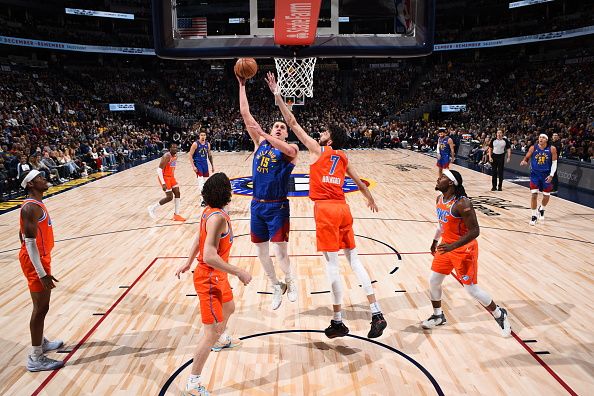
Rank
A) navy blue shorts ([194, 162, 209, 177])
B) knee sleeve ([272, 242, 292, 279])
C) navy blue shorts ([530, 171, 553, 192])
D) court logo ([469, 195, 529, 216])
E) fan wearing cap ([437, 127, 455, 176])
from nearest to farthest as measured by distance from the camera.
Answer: knee sleeve ([272, 242, 292, 279]) → navy blue shorts ([530, 171, 553, 192]) → court logo ([469, 195, 529, 216]) → navy blue shorts ([194, 162, 209, 177]) → fan wearing cap ([437, 127, 455, 176])

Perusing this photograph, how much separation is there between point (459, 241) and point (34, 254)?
12.6 ft

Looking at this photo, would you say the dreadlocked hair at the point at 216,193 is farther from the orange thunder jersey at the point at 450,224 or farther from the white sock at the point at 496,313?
the white sock at the point at 496,313

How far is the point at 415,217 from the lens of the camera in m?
9.98

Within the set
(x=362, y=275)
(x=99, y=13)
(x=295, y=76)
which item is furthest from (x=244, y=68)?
(x=99, y=13)

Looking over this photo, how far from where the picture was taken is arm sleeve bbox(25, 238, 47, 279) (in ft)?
12.7

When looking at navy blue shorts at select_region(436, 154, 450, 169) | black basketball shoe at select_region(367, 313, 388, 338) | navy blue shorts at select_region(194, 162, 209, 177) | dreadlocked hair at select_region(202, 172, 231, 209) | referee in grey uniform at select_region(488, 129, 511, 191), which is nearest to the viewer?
dreadlocked hair at select_region(202, 172, 231, 209)

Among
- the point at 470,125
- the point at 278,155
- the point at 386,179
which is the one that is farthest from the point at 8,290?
the point at 470,125

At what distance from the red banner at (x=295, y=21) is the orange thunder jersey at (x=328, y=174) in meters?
4.60

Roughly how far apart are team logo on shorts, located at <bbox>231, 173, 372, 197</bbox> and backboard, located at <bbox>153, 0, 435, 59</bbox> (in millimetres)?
4902

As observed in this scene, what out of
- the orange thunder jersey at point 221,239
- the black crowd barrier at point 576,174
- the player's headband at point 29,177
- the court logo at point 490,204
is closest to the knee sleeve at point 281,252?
the orange thunder jersey at point 221,239

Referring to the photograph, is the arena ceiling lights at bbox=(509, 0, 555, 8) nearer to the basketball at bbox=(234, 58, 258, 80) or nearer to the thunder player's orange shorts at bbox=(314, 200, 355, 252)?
the basketball at bbox=(234, 58, 258, 80)

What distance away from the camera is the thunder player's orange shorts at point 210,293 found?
11.2 feet

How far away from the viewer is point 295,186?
13930 mm

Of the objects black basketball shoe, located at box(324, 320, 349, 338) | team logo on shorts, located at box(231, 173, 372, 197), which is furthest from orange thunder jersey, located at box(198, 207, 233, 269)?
team logo on shorts, located at box(231, 173, 372, 197)
